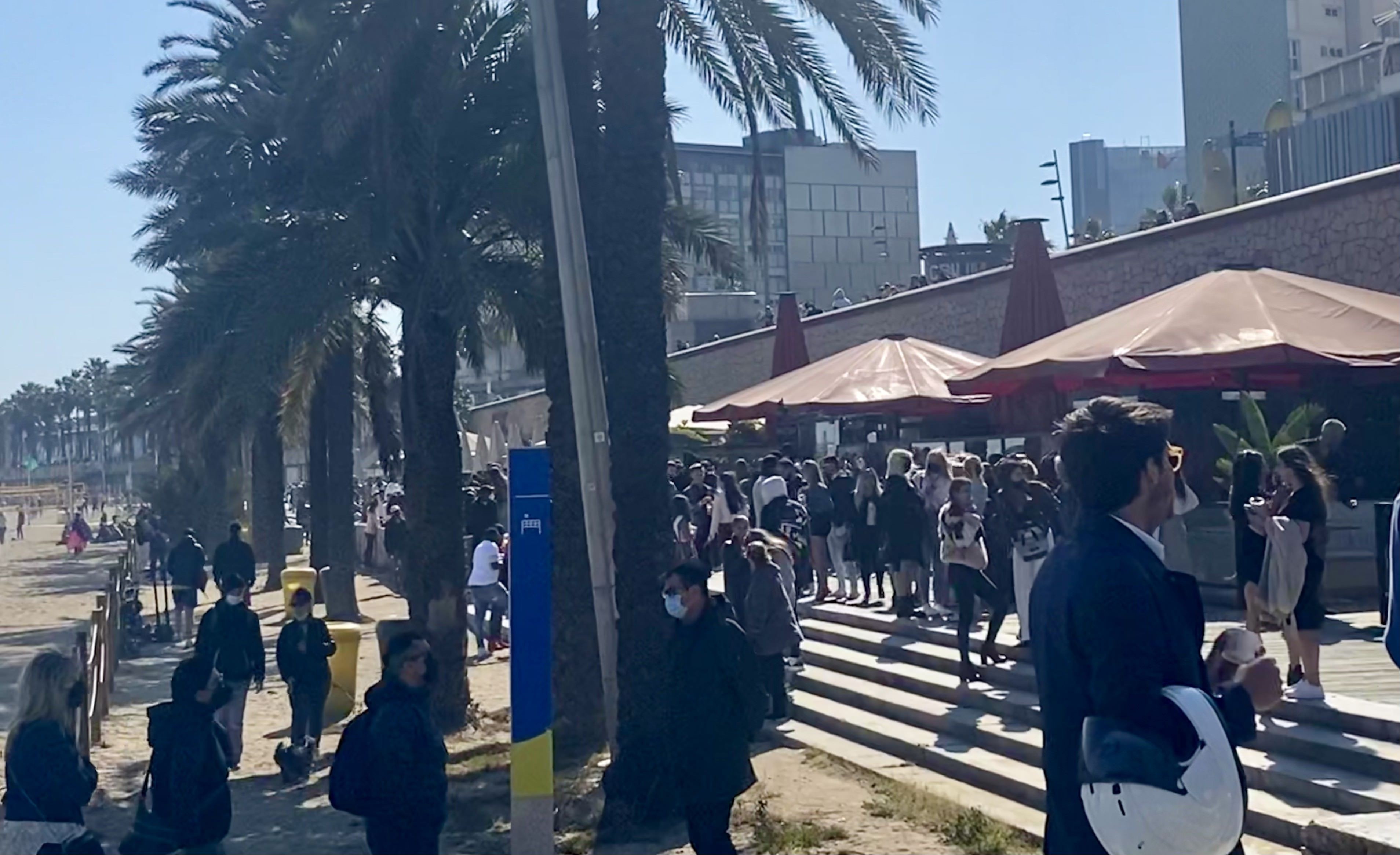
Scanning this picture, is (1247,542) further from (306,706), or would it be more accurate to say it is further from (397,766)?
(306,706)

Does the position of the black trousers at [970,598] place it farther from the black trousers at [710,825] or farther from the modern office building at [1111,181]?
the modern office building at [1111,181]

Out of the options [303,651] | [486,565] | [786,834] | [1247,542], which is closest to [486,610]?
[486,565]

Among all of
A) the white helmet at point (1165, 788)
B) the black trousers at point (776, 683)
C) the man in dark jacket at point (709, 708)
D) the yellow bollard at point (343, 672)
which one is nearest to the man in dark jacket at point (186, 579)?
the yellow bollard at point (343, 672)

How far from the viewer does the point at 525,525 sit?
8.95m

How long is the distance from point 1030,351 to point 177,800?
9788mm

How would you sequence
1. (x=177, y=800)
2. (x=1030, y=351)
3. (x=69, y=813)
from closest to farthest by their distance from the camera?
(x=69, y=813), (x=177, y=800), (x=1030, y=351)

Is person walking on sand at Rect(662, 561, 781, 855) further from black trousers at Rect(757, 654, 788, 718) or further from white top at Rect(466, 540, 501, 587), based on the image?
white top at Rect(466, 540, 501, 587)

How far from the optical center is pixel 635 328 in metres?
10.7

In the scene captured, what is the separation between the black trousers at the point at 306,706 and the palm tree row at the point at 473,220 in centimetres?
142

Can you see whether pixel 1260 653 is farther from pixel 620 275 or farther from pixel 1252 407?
pixel 1252 407

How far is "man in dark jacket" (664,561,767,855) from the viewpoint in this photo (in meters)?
7.39

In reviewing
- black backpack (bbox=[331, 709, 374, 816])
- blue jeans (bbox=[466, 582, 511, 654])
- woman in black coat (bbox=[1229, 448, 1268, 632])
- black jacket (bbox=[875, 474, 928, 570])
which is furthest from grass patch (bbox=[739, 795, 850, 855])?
blue jeans (bbox=[466, 582, 511, 654])

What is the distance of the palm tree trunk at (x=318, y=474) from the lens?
27.4 meters

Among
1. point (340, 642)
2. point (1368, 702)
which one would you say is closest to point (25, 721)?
point (1368, 702)
